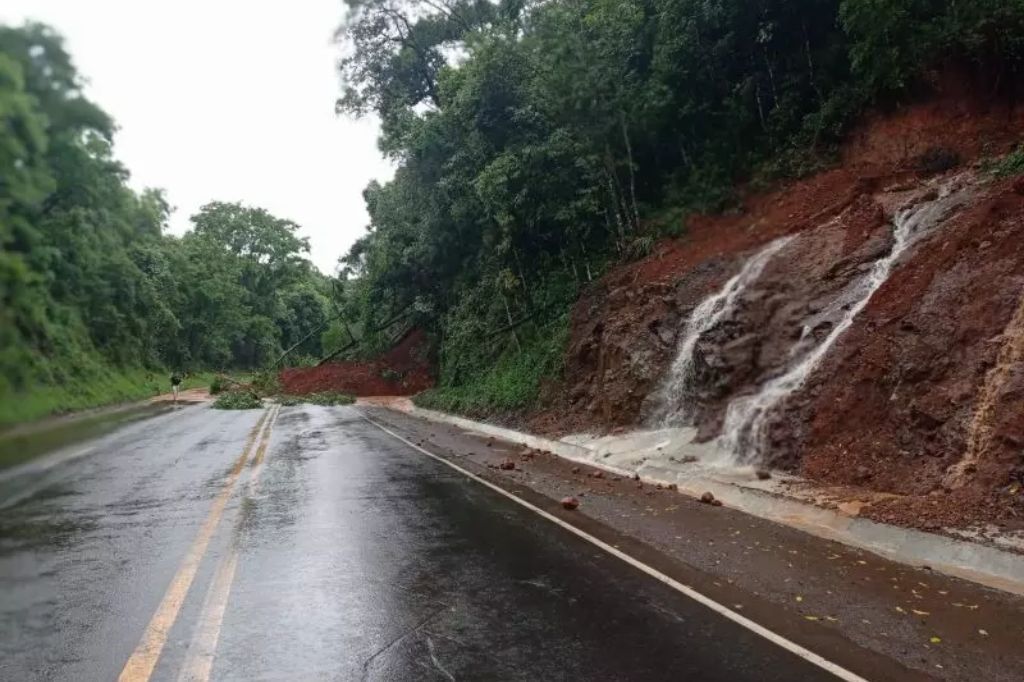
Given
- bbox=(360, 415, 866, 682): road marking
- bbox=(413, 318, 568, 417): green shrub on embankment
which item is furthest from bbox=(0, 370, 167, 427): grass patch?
bbox=(413, 318, 568, 417): green shrub on embankment

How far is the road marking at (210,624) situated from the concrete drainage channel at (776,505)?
21.0 ft

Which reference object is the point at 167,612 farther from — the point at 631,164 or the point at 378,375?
the point at 378,375

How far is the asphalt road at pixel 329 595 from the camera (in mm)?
4699

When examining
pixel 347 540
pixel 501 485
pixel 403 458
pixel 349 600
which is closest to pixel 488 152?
pixel 403 458

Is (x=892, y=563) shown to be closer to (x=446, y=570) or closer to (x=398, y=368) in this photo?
(x=446, y=570)

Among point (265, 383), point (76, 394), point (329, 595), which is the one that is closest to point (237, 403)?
point (265, 383)

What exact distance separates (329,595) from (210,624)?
102cm

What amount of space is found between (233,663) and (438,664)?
1.30 meters

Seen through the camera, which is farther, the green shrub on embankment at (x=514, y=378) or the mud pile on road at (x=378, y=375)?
the mud pile on road at (x=378, y=375)

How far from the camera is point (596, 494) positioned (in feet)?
37.4

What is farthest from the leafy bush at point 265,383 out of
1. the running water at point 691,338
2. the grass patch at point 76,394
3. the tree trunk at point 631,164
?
the grass patch at point 76,394

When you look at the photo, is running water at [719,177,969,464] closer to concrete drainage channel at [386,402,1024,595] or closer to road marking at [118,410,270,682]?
concrete drainage channel at [386,402,1024,595]

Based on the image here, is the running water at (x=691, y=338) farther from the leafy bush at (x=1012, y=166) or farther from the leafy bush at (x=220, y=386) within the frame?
the leafy bush at (x=220, y=386)

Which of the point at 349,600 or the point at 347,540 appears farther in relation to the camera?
the point at 347,540
